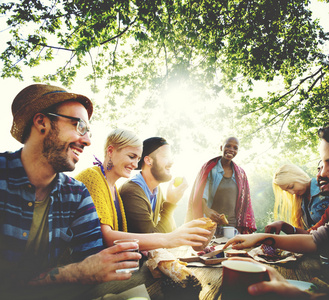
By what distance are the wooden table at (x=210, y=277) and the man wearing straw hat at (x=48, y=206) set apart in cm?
9

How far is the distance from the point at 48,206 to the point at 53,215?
0.28ft

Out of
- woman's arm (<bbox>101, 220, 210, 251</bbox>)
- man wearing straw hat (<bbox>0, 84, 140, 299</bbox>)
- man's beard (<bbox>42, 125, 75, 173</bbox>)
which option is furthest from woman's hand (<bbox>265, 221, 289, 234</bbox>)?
man's beard (<bbox>42, 125, 75, 173</bbox>)

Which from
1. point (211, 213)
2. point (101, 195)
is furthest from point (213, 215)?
point (101, 195)

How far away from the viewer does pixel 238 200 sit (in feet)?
14.3

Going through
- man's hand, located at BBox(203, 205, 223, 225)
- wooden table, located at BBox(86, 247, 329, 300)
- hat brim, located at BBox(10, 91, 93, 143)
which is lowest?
wooden table, located at BBox(86, 247, 329, 300)

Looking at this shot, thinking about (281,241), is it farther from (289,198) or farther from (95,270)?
(289,198)

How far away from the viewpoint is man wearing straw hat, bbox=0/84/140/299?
3.73ft

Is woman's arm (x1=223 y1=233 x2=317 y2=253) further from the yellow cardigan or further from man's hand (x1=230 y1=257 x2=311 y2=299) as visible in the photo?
the yellow cardigan

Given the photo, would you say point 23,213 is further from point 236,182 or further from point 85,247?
point 236,182

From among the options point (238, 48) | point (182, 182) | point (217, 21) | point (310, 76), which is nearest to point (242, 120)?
point (310, 76)

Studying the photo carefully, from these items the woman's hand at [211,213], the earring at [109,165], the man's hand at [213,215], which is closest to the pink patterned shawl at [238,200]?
the woman's hand at [211,213]

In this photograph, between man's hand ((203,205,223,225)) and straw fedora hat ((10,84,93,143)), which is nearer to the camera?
straw fedora hat ((10,84,93,143))

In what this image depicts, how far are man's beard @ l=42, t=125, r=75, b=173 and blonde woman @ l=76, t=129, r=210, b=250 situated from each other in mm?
484

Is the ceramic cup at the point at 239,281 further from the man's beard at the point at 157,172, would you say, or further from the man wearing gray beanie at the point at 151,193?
the man's beard at the point at 157,172
